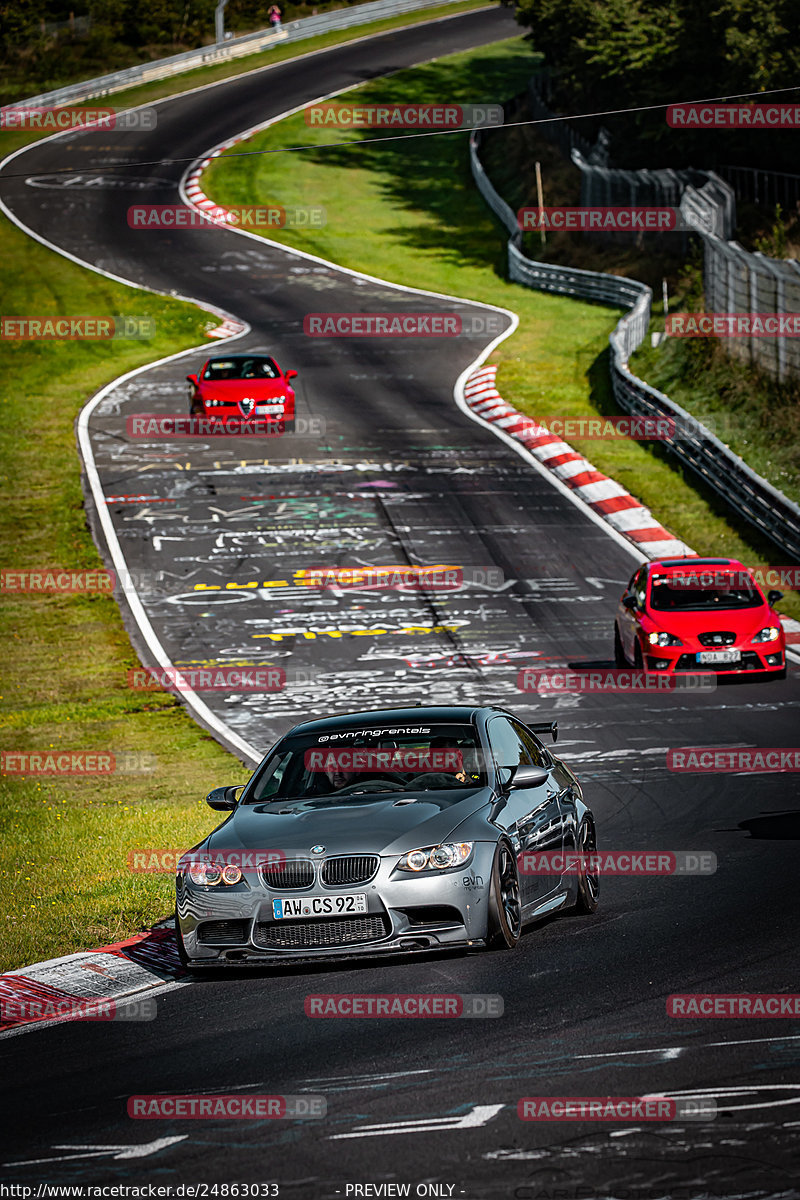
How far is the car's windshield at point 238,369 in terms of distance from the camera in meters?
36.6

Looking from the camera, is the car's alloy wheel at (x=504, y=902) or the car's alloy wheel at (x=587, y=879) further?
the car's alloy wheel at (x=587, y=879)

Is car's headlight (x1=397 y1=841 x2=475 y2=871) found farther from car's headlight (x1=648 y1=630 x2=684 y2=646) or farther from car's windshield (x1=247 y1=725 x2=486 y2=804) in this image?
car's headlight (x1=648 y1=630 x2=684 y2=646)

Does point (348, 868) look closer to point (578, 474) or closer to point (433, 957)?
point (433, 957)

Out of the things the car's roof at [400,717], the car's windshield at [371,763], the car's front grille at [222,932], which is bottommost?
the car's front grille at [222,932]

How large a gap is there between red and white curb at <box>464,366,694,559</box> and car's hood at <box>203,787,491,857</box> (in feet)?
61.6

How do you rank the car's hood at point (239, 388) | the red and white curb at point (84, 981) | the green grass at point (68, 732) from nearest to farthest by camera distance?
the red and white curb at point (84, 981), the green grass at point (68, 732), the car's hood at point (239, 388)

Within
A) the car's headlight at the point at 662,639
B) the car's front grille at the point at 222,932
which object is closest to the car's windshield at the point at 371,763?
the car's front grille at the point at 222,932

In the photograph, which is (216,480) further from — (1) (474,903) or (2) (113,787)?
(1) (474,903)

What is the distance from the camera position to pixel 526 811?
10070 millimetres

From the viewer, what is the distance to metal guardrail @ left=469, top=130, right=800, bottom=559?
27750 millimetres

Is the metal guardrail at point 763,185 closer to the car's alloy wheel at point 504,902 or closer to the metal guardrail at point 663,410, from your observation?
the metal guardrail at point 663,410

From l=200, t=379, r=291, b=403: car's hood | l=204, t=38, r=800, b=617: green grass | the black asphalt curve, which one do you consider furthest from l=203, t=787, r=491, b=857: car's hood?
l=200, t=379, r=291, b=403: car's hood

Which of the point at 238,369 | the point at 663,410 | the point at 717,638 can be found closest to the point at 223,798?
the point at 717,638

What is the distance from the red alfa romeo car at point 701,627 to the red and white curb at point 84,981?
1147 centimetres
